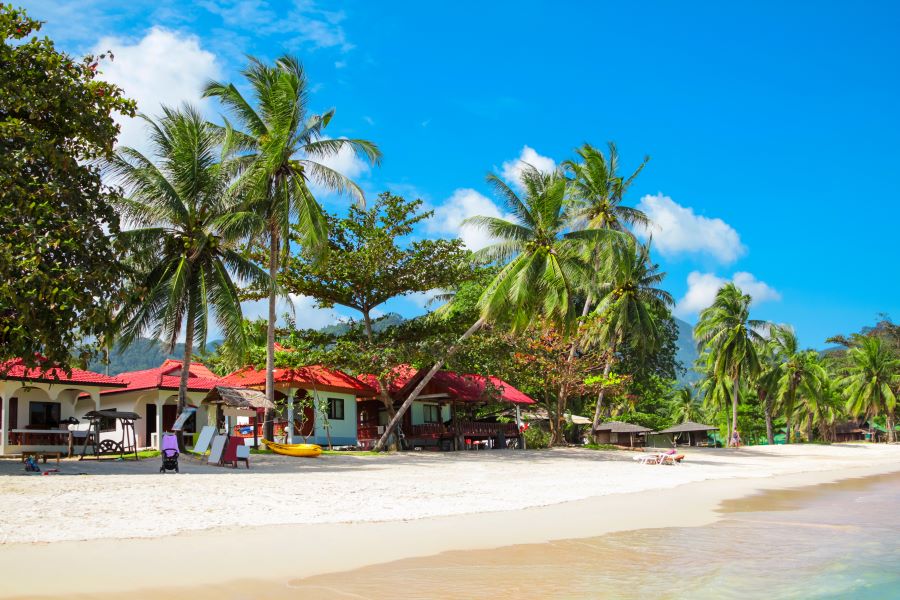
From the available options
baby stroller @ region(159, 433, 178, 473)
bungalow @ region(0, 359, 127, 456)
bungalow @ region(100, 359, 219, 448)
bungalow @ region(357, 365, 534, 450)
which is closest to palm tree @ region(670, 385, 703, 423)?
bungalow @ region(357, 365, 534, 450)

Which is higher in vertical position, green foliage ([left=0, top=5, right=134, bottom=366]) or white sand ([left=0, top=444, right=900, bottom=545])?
green foliage ([left=0, top=5, right=134, bottom=366])

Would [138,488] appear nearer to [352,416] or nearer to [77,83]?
[77,83]

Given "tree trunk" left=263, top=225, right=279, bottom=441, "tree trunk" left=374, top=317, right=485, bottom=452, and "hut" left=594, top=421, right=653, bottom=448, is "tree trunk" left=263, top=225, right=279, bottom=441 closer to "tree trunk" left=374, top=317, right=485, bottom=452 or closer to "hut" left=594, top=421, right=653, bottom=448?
"tree trunk" left=374, top=317, right=485, bottom=452

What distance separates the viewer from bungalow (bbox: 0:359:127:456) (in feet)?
69.1

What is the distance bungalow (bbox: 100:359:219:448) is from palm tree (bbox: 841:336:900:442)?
169 ft

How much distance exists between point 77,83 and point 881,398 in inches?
2438

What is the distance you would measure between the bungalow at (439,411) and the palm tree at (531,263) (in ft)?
11.3

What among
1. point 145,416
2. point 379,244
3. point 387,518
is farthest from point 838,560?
point 145,416

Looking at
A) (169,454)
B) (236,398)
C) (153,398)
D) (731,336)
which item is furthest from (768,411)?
A: (169,454)

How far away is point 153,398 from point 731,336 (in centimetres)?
3410

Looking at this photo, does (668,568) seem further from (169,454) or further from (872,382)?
(872,382)

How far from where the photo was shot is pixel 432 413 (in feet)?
117

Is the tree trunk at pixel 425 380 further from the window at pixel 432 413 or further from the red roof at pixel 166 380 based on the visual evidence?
the window at pixel 432 413

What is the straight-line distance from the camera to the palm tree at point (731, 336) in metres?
46.0
